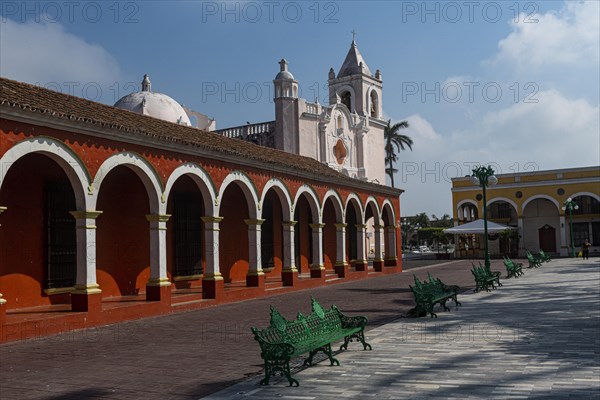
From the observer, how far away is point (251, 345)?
8.99 metres

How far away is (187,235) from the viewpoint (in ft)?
55.5

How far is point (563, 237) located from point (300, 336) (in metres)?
41.3

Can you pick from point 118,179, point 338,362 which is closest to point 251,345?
point 338,362

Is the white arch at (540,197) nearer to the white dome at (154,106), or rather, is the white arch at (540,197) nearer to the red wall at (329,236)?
the red wall at (329,236)

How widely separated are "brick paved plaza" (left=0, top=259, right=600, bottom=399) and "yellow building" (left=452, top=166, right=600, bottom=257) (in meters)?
33.4

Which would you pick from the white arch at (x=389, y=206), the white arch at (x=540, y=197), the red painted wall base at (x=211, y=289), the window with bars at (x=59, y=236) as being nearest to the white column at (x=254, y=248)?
the red painted wall base at (x=211, y=289)

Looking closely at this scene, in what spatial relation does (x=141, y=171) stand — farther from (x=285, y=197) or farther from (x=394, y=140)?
(x=394, y=140)

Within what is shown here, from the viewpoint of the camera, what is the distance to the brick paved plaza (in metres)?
6.07

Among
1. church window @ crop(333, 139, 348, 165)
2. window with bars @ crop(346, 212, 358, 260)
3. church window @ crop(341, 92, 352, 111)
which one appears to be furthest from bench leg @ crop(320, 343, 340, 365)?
church window @ crop(341, 92, 352, 111)

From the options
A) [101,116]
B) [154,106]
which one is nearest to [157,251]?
[101,116]

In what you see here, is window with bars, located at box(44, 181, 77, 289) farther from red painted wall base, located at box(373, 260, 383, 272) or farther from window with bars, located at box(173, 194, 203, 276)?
red painted wall base, located at box(373, 260, 383, 272)

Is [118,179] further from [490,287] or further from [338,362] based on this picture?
[490,287]

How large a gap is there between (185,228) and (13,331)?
7375mm

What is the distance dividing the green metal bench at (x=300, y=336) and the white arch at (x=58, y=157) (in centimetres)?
568
